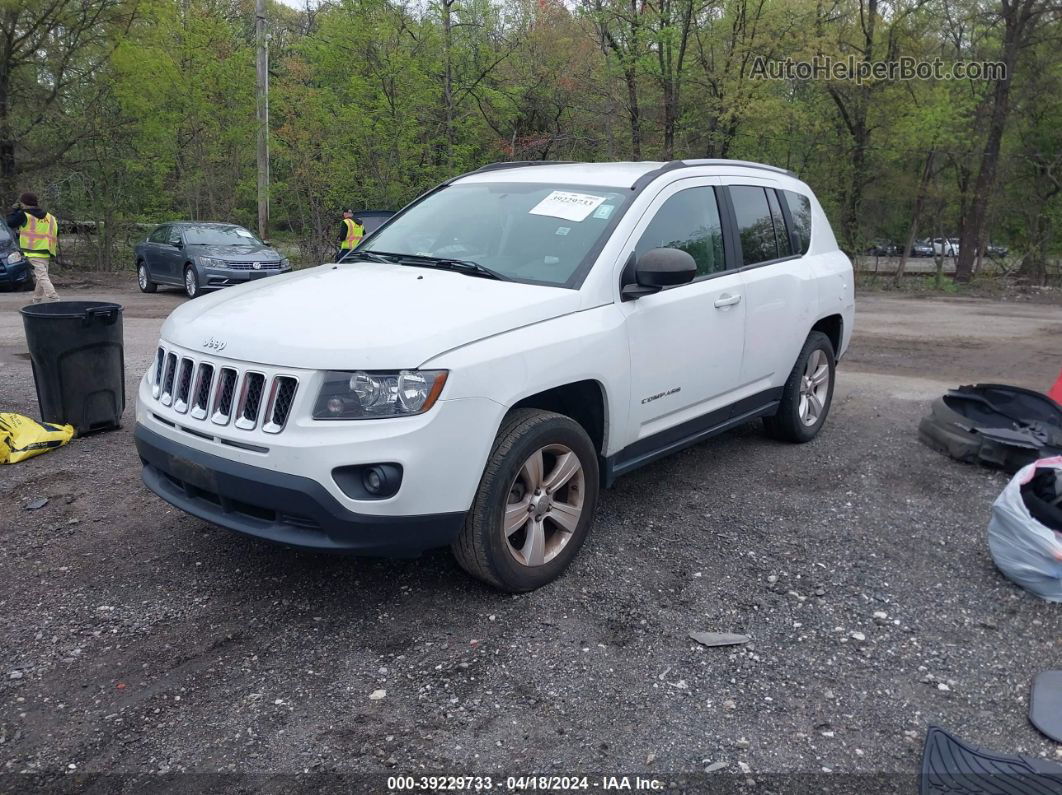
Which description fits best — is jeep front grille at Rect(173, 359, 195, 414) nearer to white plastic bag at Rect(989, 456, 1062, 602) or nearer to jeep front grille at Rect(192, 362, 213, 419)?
jeep front grille at Rect(192, 362, 213, 419)

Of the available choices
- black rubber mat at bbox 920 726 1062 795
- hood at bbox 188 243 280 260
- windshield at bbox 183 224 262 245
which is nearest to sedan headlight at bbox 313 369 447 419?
black rubber mat at bbox 920 726 1062 795

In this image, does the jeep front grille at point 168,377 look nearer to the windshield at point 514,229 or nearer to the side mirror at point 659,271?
the windshield at point 514,229

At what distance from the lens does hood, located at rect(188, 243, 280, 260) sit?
16078mm

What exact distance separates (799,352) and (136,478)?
4.34 metres

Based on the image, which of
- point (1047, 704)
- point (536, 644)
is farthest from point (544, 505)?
point (1047, 704)

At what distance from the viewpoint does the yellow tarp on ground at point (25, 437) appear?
17.6 feet

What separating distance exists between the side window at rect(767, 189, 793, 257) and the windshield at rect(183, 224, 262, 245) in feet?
44.3

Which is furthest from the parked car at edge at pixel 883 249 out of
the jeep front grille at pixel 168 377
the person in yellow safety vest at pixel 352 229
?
the jeep front grille at pixel 168 377

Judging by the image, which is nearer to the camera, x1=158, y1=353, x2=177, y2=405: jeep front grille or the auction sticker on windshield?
x1=158, y1=353, x2=177, y2=405: jeep front grille

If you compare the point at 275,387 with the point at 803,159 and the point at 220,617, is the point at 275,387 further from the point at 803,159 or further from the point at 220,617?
the point at 803,159

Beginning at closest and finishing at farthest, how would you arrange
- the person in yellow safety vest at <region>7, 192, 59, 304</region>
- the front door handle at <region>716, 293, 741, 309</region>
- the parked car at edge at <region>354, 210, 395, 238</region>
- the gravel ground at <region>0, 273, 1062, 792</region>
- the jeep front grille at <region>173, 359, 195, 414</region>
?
the gravel ground at <region>0, 273, 1062, 792</region>
the jeep front grille at <region>173, 359, 195, 414</region>
the front door handle at <region>716, 293, 741, 309</region>
the person in yellow safety vest at <region>7, 192, 59, 304</region>
the parked car at edge at <region>354, 210, 395, 238</region>

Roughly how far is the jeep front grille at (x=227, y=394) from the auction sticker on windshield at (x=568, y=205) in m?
1.77

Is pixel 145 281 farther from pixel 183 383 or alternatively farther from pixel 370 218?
pixel 183 383

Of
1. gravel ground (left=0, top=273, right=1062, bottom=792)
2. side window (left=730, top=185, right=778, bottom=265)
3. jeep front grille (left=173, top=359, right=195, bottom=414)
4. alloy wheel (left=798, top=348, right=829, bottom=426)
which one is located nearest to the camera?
gravel ground (left=0, top=273, right=1062, bottom=792)
